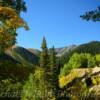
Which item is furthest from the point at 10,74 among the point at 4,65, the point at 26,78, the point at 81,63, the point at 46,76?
the point at 81,63

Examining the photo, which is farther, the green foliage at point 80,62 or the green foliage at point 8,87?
the green foliage at point 80,62

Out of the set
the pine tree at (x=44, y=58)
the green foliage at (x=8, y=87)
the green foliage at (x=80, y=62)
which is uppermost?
the green foliage at (x=80, y=62)

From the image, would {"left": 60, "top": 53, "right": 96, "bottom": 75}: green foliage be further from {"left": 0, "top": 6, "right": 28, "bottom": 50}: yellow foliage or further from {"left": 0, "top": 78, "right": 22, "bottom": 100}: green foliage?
{"left": 0, "top": 6, "right": 28, "bottom": 50}: yellow foliage

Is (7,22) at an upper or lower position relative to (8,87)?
lower

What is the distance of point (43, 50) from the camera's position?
329 feet

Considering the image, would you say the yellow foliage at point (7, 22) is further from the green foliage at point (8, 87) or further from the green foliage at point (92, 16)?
the green foliage at point (8, 87)

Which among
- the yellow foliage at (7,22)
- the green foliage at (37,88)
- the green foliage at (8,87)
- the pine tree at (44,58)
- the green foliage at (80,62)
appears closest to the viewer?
the yellow foliage at (7,22)

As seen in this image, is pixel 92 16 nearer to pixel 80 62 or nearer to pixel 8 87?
pixel 8 87

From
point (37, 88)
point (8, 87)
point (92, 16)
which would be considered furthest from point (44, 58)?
point (92, 16)

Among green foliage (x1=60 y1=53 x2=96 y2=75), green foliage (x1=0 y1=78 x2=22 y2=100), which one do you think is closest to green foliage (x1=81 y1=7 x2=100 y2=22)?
green foliage (x1=0 y1=78 x2=22 y2=100)

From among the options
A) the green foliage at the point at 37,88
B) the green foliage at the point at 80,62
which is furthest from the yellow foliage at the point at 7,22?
the green foliage at the point at 80,62

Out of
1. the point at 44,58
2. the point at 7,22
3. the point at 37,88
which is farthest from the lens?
the point at 44,58

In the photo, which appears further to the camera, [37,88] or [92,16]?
[37,88]

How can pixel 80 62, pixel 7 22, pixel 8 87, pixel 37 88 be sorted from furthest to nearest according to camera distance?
pixel 80 62 → pixel 37 88 → pixel 8 87 → pixel 7 22
